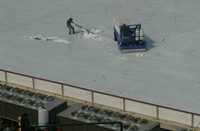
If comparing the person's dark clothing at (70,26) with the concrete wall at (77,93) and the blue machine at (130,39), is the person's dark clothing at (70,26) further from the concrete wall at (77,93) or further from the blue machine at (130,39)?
the concrete wall at (77,93)

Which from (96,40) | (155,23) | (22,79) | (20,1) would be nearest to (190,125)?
(22,79)

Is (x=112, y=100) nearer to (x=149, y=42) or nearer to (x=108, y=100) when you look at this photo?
(x=108, y=100)

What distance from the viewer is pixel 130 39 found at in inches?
1064

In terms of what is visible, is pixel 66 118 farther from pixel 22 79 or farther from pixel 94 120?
pixel 22 79

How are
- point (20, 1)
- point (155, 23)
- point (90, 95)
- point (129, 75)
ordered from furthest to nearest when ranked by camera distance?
point (20, 1) < point (155, 23) < point (129, 75) < point (90, 95)

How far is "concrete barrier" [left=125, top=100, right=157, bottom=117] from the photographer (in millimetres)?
15844

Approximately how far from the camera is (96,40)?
28.2 meters

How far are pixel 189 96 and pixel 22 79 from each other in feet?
22.2

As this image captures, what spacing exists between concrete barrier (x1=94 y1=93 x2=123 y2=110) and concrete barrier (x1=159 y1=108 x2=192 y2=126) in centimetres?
133

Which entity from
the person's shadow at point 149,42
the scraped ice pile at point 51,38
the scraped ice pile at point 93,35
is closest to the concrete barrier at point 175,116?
the person's shadow at point 149,42

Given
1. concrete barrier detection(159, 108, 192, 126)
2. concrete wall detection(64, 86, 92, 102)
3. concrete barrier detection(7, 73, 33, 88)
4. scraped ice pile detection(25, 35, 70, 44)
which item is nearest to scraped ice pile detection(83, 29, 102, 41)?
scraped ice pile detection(25, 35, 70, 44)

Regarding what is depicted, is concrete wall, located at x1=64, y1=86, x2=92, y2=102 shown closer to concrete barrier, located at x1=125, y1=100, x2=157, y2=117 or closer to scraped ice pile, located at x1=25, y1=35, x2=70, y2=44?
concrete barrier, located at x1=125, y1=100, x2=157, y2=117

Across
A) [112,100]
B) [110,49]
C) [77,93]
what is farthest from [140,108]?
[110,49]

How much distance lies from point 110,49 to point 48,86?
933 cm
